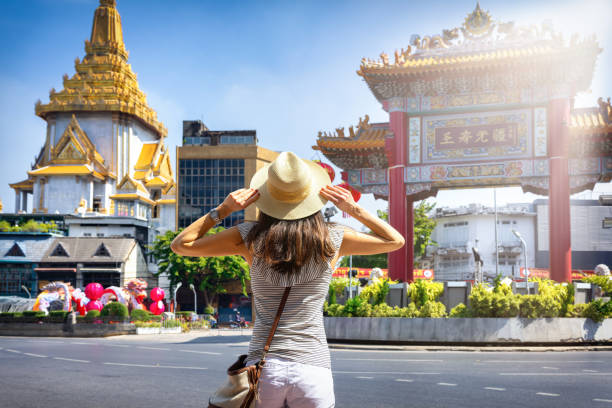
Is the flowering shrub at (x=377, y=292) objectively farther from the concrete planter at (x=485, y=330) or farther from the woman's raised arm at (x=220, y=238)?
the woman's raised arm at (x=220, y=238)

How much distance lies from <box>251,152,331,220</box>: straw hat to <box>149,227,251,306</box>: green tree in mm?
47921

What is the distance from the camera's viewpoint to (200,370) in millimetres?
13352

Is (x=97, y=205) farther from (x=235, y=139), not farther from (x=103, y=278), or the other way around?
(x=235, y=139)

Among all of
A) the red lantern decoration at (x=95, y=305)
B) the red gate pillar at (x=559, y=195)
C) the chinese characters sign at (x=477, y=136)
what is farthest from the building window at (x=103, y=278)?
the red gate pillar at (x=559, y=195)

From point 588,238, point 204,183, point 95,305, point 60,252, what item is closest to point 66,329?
point 95,305

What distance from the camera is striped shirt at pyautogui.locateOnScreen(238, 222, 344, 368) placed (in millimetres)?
3096

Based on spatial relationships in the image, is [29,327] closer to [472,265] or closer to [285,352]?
[285,352]

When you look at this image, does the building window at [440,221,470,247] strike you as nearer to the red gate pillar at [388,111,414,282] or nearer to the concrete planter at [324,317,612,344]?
the red gate pillar at [388,111,414,282]

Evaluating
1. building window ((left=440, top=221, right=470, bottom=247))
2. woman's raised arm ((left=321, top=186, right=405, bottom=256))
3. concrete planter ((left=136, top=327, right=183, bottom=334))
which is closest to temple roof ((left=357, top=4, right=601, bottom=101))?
concrete planter ((left=136, top=327, right=183, bottom=334))

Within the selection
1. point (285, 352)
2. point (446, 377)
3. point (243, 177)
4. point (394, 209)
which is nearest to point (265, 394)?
point (285, 352)

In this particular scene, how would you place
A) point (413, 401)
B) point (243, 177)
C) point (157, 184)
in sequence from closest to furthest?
1. point (413, 401)
2. point (243, 177)
3. point (157, 184)

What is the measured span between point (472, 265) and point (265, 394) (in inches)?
2832

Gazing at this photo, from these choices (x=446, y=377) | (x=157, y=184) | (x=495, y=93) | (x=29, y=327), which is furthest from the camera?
(x=157, y=184)

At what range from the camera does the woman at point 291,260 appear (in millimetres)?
3021
